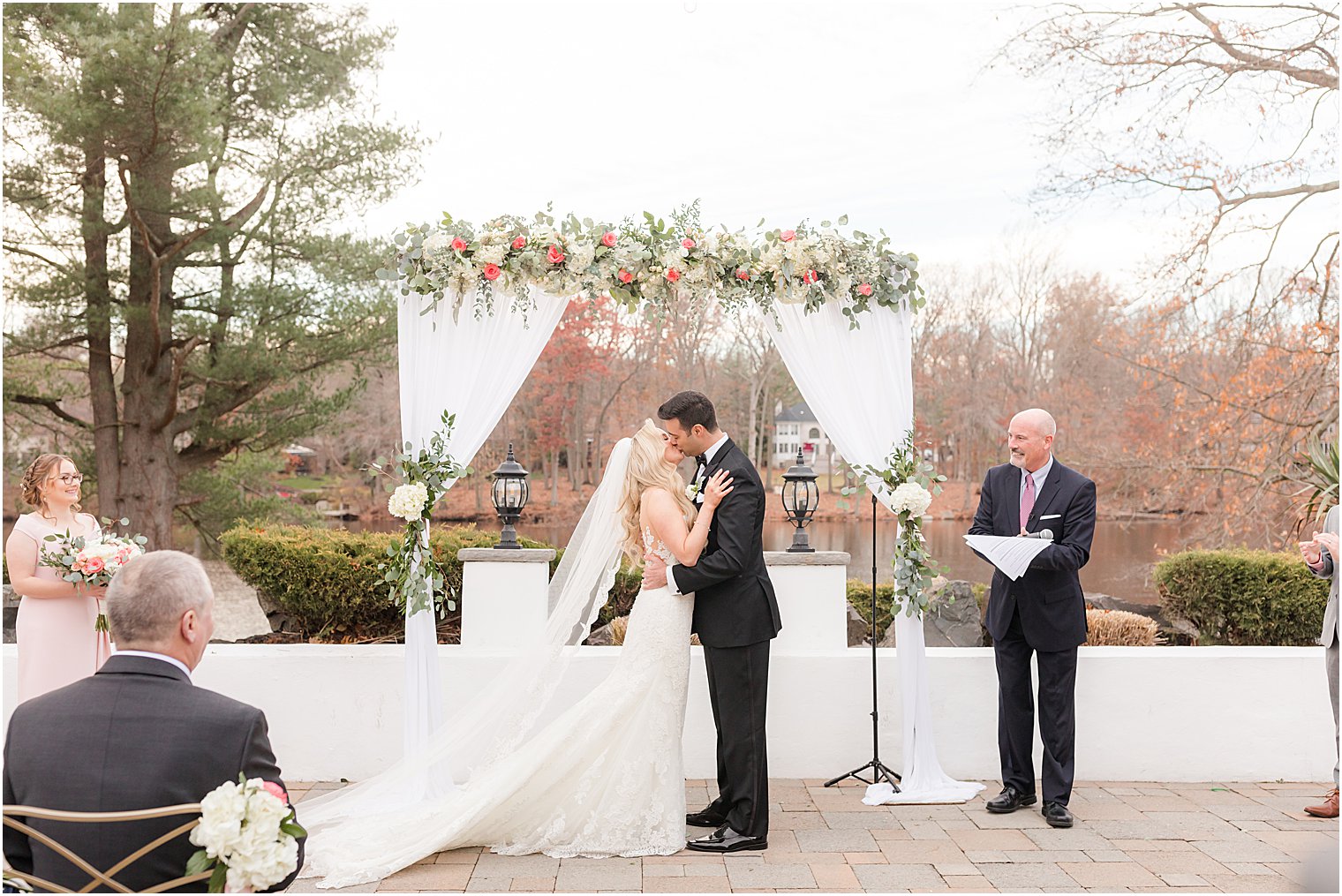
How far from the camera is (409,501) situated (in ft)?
14.7

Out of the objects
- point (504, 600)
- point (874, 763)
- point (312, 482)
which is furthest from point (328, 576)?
point (312, 482)

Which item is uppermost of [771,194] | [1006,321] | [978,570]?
[771,194]

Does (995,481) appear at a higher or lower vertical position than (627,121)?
lower

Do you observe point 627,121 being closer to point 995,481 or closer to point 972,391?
point 972,391

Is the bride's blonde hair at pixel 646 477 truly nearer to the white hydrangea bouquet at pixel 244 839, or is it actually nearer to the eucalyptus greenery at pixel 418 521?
the eucalyptus greenery at pixel 418 521

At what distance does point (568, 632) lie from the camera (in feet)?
14.1

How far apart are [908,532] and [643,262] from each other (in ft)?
5.50

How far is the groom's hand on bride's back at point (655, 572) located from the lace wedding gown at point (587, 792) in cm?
21

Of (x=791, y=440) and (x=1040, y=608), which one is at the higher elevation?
(x=791, y=440)

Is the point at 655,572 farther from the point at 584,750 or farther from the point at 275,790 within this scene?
the point at 275,790

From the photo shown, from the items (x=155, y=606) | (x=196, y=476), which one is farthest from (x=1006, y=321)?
(x=155, y=606)

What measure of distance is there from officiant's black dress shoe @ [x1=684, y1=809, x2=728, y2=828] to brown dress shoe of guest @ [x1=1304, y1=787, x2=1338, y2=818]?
94.9 inches

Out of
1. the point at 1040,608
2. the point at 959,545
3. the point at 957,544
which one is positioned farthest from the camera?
the point at 957,544

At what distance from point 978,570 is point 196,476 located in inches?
435
